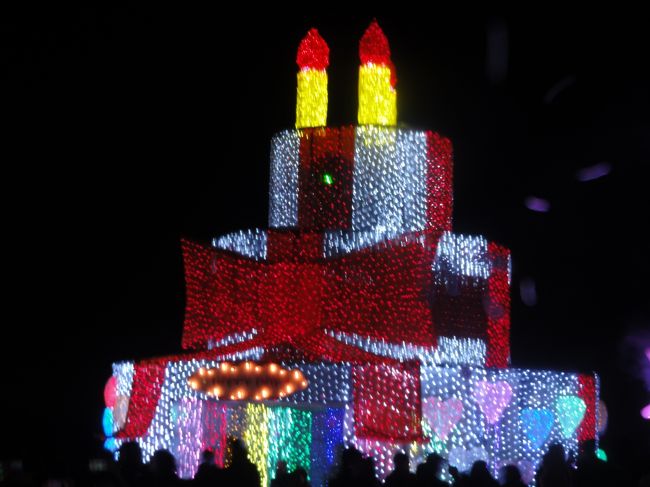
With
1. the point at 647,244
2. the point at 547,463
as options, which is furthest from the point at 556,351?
the point at 547,463

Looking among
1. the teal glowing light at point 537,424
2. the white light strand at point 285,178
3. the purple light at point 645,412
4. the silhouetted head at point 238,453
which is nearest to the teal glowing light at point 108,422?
the white light strand at point 285,178

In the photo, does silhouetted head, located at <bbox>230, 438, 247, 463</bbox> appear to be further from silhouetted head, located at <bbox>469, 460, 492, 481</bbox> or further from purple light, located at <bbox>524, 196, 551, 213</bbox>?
purple light, located at <bbox>524, 196, 551, 213</bbox>

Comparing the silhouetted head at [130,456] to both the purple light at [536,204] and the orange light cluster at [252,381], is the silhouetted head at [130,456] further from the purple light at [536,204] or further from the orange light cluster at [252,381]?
the purple light at [536,204]

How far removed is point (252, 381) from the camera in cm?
1723

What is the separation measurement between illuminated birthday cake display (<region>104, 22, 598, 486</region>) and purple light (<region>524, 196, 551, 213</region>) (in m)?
7.80

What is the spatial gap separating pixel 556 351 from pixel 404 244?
1231cm

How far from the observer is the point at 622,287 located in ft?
96.4

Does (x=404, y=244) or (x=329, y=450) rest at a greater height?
(x=404, y=244)

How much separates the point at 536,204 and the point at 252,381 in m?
13.1

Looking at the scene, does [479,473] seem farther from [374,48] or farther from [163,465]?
[374,48]

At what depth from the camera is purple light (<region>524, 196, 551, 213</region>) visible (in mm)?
28375

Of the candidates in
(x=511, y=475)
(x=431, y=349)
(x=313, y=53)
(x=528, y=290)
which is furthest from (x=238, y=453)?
(x=528, y=290)

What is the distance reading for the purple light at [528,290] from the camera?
29.4 m

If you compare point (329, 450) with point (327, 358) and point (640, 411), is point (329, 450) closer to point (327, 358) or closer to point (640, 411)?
point (327, 358)
